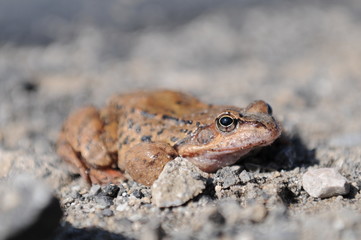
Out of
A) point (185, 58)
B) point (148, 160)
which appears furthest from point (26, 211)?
point (185, 58)

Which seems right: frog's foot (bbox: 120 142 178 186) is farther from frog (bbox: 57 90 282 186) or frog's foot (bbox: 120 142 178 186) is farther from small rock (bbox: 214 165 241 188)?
small rock (bbox: 214 165 241 188)

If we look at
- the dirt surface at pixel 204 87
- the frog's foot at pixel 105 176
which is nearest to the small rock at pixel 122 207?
the dirt surface at pixel 204 87

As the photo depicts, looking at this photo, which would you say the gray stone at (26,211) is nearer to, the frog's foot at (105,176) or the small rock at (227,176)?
the frog's foot at (105,176)

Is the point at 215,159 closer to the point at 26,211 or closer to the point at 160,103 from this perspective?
the point at 160,103

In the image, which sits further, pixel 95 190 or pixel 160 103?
pixel 160 103

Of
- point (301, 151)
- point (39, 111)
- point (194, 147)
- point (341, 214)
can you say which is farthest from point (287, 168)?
point (39, 111)

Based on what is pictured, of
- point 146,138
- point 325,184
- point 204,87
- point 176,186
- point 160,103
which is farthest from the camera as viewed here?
point 204,87

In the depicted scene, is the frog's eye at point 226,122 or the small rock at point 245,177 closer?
the small rock at point 245,177
